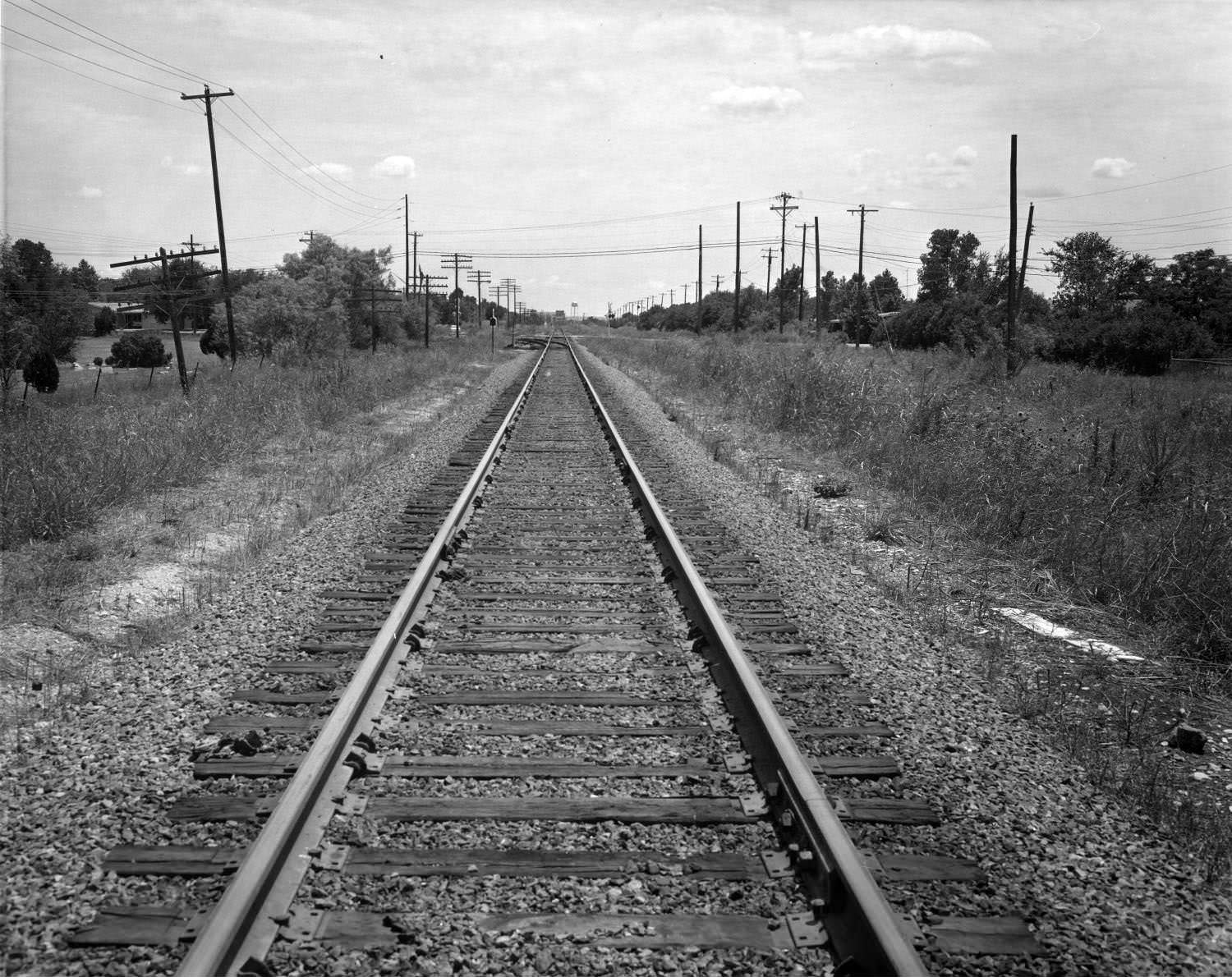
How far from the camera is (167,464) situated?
1018 centimetres

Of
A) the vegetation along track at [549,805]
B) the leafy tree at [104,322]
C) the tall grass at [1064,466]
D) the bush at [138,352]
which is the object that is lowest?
the vegetation along track at [549,805]

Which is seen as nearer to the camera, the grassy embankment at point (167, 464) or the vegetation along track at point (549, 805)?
the vegetation along track at point (549, 805)

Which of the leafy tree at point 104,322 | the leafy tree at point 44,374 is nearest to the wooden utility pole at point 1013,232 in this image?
the leafy tree at point 44,374

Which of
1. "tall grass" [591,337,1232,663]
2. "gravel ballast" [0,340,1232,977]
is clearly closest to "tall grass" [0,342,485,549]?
"gravel ballast" [0,340,1232,977]

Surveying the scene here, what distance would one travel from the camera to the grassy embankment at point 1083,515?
4496 mm

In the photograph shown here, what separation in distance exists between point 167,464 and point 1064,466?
9919mm

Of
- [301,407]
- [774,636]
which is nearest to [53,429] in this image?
[301,407]

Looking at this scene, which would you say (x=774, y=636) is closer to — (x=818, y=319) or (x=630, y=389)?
(x=630, y=389)

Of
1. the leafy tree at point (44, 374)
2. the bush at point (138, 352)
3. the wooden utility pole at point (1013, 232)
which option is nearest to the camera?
the wooden utility pole at point (1013, 232)

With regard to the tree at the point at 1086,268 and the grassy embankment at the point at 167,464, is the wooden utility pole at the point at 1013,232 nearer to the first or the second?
the grassy embankment at the point at 167,464

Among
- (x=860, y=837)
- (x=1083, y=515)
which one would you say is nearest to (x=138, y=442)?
(x=1083, y=515)

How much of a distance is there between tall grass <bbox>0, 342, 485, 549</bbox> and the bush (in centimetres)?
5176

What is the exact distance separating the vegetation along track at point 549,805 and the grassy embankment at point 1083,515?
1.19 meters

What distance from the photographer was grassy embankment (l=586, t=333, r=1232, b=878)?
4496mm
